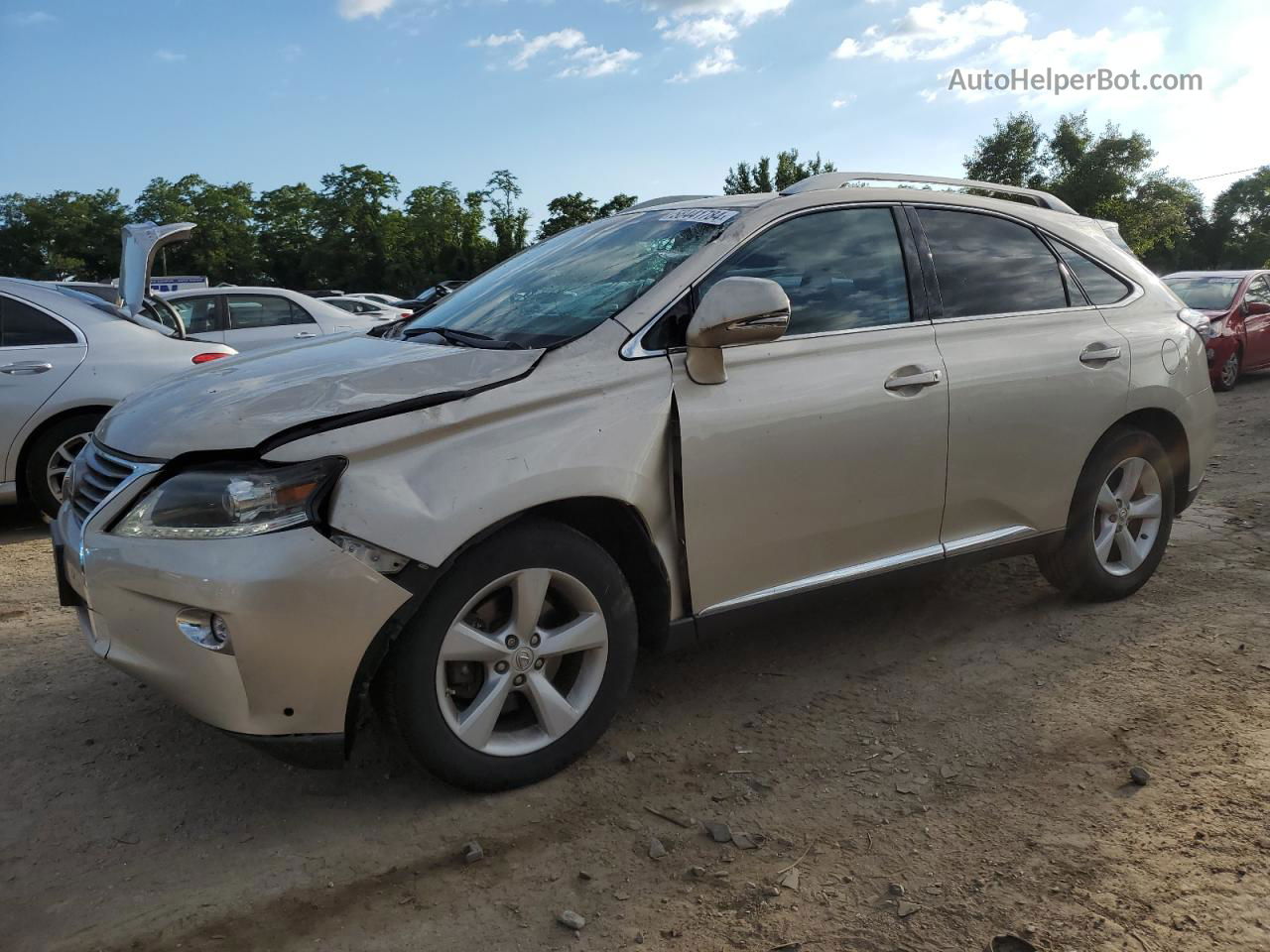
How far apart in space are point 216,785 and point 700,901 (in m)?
1.52

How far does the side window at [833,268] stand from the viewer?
3369 mm

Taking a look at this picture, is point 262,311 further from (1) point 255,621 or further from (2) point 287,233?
(2) point 287,233

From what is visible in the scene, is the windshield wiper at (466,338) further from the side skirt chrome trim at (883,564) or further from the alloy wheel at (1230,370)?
the alloy wheel at (1230,370)

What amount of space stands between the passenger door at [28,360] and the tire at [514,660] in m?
4.46

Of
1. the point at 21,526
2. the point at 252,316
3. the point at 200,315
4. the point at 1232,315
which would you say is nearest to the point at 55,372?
the point at 21,526

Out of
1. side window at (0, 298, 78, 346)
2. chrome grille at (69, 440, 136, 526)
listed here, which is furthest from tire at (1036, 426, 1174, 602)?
side window at (0, 298, 78, 346)

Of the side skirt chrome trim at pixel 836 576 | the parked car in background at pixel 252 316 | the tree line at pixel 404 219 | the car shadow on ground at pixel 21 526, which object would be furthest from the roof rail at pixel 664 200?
the tree line at pixel 404 219

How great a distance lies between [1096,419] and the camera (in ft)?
13.4

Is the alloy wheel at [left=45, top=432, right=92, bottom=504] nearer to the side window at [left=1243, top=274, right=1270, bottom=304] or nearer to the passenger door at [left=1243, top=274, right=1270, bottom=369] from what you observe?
the passenger door at [left=1243, top=274, right=1270, bottom=369]

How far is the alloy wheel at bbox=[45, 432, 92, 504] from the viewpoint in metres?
5.98

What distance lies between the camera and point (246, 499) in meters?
2.49

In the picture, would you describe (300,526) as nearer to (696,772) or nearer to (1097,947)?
(696,772)

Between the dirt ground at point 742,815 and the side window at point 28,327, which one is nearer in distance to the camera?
the dirt ground at point 742,815

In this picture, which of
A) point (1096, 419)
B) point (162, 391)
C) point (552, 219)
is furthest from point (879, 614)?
point (552, 219)
